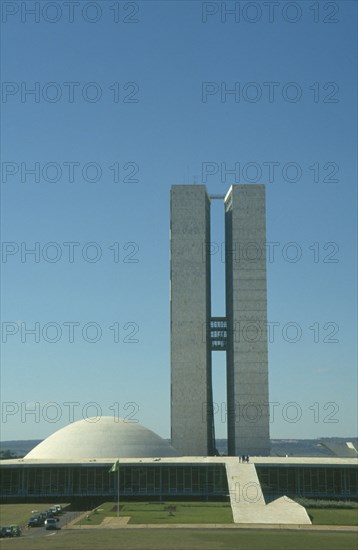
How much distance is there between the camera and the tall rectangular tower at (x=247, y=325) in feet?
400

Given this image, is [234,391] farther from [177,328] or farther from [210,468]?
Answer: [210,468]

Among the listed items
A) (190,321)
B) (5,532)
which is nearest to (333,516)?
(5,532)

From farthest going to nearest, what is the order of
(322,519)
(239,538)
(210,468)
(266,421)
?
(266,421) → (210,468) → (322,519) → (239,538)

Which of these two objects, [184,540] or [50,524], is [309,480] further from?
[184,540]

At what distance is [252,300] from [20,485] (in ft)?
153

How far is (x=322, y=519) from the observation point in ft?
226

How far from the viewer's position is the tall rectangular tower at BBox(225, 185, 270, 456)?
121938 millimetres

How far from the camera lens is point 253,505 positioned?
7231cm

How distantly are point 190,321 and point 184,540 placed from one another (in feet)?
233

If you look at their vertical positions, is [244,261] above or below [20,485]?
above

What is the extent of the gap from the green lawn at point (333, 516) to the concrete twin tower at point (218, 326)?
44.4m

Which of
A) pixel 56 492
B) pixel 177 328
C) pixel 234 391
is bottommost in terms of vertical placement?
pixel 56 492

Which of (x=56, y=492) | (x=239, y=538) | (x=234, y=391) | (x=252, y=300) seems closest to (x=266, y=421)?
(x=234, y=391)

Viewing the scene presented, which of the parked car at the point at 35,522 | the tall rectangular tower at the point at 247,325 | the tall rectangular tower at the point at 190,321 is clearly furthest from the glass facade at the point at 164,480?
the tall rectangular tower at the point at 190,321
